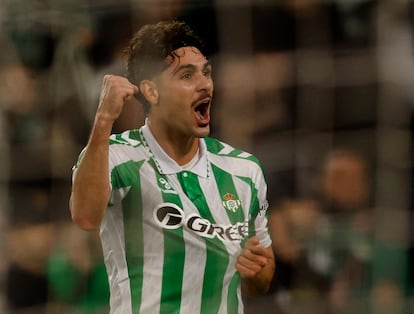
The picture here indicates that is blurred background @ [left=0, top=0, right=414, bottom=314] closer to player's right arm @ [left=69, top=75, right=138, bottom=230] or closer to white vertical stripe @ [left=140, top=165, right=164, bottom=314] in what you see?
white vertical stripe @ [left=140, top=165, right=164, bottom=314]

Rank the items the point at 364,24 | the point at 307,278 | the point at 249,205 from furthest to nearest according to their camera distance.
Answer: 1. the point at 364,24
2. the point at 307,278
3. the point at 249,205

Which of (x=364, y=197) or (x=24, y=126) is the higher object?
(x=24, y=126)

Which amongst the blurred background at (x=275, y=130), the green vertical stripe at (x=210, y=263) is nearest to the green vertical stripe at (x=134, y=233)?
the green vertical stripe at (x=210, y=263)

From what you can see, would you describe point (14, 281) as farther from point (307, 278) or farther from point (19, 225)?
point (307, 278)

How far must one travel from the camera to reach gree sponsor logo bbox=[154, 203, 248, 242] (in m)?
1.91

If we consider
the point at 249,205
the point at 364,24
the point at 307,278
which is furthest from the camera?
the point at 364,24

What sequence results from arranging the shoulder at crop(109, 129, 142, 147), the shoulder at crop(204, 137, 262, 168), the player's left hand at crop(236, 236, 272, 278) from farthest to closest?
the shoulder at crop(204, 137, 262, 168), the shoulder at crop(109, 129, 142, 147), the player's left hand at crop(236, 236, 272, 278)

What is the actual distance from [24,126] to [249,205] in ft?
2.31

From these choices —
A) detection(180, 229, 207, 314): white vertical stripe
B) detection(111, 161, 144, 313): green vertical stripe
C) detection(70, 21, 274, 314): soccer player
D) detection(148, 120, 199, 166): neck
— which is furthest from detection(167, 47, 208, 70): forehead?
detection(180, 229, 207, 314): white vertical stripe

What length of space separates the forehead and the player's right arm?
0.27 metres

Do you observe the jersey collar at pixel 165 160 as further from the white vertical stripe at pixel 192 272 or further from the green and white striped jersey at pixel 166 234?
the white vertical stripe at pixel 192 272

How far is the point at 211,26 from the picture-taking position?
250 cm

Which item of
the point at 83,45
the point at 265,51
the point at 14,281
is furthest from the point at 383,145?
the point at 14,281

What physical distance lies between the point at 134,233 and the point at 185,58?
376mm
